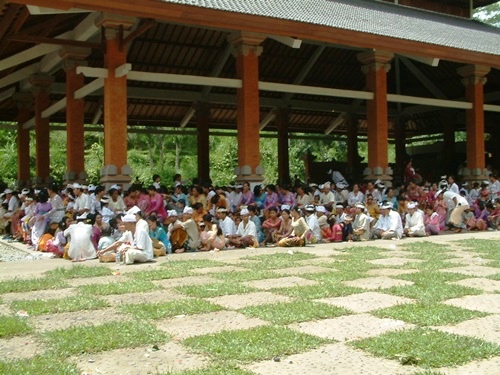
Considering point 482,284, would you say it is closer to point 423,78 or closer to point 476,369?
point 476,369

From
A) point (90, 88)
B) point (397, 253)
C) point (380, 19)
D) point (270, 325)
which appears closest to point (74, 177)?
point (90, 88)

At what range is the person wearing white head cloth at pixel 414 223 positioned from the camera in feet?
43.1

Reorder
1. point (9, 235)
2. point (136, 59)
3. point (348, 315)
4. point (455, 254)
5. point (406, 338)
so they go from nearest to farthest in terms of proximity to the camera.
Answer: point (406, 338)
point (348, 315)
point (455, 254)
point (9, 235)
point (136, 59)

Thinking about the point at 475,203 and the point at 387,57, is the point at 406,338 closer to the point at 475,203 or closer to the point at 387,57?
the point at 475,203

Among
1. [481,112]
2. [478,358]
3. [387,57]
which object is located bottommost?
[478,358]

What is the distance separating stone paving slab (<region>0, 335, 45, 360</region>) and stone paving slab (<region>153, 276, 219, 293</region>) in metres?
2.40

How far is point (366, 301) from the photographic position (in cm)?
602

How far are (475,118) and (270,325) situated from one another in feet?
53.4

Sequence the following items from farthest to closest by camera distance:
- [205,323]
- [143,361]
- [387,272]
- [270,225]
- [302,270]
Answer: [270,225], [302,270], [387,272], [205,323], [143,361]

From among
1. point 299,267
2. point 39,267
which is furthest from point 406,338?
point 39,267

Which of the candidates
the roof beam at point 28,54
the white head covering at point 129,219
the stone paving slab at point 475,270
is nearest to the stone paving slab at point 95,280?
the white head covering at point 129,219

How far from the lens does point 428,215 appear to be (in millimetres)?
13906

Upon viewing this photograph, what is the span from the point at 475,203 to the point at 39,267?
11.7 meters

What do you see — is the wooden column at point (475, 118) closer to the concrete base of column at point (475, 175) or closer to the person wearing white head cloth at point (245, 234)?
the concrete base of column at point (475, 175)
